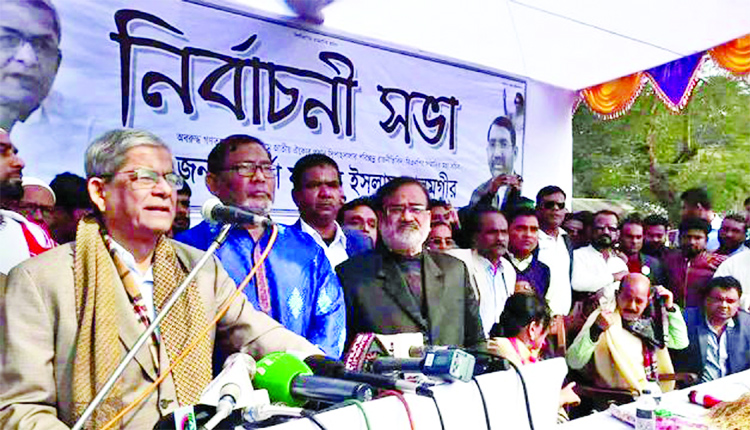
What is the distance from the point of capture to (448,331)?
2.10m

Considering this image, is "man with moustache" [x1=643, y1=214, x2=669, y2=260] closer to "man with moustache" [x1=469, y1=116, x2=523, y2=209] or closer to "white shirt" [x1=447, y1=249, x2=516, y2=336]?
"man with moustache" [x1=469, y1=116, x2=523, y2=209]

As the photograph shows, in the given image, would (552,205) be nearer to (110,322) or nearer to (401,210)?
(401,210)

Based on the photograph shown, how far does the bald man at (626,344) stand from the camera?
2740mm

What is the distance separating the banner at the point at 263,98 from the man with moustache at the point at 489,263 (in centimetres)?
157

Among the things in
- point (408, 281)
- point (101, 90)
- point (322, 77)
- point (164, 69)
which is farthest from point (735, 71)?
point (101, 90)

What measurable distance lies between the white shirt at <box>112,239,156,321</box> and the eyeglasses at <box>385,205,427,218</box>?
1.06m

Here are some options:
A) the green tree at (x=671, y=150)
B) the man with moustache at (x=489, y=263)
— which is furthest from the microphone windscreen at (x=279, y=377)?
the green tree at (x=671, y=150)

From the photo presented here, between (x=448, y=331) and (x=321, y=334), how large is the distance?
53 centimetres

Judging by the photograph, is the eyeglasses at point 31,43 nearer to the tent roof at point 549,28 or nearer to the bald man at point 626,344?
the tent roof at point 549,28

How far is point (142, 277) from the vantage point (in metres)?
1.31

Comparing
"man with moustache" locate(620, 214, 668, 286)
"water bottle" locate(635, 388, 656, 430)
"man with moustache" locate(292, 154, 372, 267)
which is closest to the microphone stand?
"water bottle" locate(635, 388, 656, 430)

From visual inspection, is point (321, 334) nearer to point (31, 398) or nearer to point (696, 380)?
point (31, 398)

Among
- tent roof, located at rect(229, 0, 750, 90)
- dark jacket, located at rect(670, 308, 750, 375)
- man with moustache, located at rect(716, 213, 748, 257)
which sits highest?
tent roof, located at rect(229, 0, 750, 90)

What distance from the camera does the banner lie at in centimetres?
313
